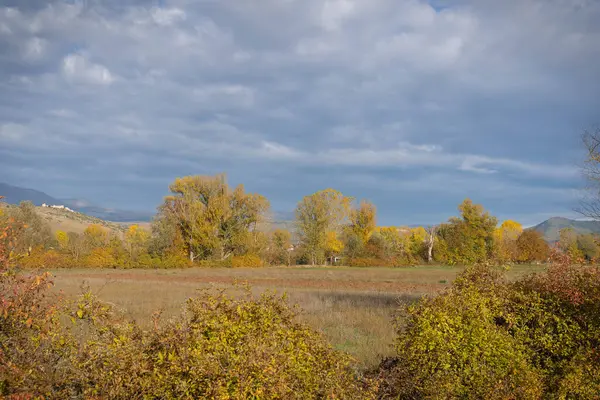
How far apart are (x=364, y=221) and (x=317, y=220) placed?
10.8 metres

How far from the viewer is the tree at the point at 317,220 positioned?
64.9 m

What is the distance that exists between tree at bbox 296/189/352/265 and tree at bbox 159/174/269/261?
728 cm

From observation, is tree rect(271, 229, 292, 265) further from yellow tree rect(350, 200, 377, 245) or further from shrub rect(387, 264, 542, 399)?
shrub rect(387, 264, 542, 399)

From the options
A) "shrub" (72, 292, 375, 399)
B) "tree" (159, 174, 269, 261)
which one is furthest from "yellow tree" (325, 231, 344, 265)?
"shrub" (72, 292, 375, 399)

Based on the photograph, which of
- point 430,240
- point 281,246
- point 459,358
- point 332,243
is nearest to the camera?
point 459,358

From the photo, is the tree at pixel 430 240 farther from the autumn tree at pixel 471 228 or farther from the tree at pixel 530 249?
the tree at pixel 530 249

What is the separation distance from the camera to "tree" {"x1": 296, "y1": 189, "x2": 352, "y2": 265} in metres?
64.9

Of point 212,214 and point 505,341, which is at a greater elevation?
point 212,214

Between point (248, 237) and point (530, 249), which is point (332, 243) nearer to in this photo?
point (248, 237)

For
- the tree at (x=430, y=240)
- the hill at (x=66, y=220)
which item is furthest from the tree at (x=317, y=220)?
the hill at (x=66, y=220)

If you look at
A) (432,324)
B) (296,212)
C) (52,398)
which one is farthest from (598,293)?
(296,212)

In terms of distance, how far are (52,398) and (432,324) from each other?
A: 188 inches

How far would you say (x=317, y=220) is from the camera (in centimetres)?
6538

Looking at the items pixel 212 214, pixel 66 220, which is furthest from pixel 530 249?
pixel 66 220
